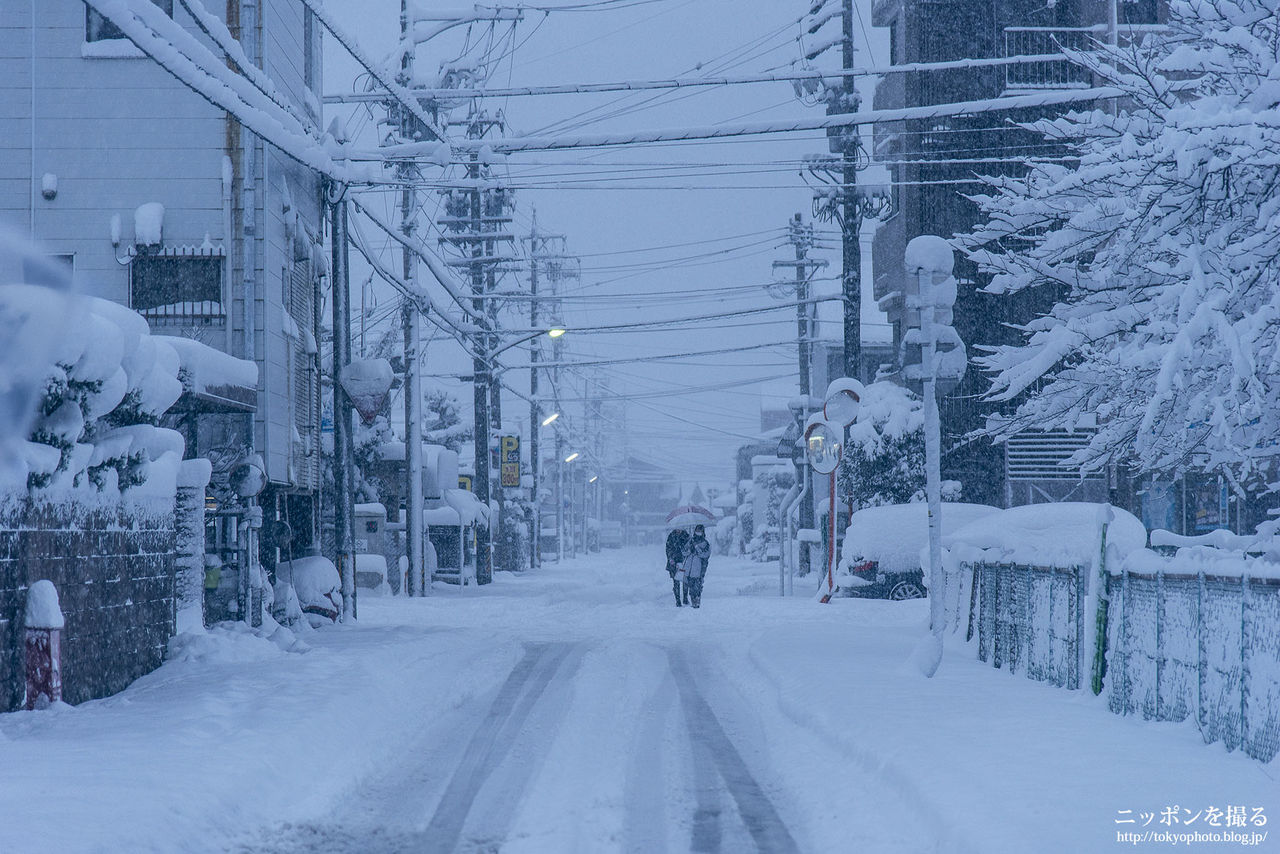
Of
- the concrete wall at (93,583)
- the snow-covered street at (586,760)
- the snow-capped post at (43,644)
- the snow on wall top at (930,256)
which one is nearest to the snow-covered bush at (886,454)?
the snow-covered street at (586,760)

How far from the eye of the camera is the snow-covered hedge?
10289mm

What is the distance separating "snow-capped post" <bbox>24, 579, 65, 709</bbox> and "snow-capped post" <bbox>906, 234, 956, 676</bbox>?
8065mm

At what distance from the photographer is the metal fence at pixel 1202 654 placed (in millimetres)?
7750

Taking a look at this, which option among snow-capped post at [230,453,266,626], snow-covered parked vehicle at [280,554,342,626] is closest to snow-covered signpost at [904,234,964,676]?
snow-capped post at [230,453,266,626]

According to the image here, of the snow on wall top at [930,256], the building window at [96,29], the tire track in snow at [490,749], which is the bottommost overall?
the tire track in snow at [490,749]

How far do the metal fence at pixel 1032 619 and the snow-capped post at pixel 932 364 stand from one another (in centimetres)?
90

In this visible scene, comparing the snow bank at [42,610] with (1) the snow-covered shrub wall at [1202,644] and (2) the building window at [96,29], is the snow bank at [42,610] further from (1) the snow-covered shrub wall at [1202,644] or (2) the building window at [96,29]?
(2) the building window at [96,29]

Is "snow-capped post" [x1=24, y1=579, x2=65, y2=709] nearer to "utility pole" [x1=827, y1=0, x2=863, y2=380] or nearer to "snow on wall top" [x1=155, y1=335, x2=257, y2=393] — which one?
"snow on wall top" [x1=155, y1=335, x2=257, y2=393]

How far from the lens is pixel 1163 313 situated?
35.5ft

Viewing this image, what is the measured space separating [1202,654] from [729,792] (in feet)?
11.3

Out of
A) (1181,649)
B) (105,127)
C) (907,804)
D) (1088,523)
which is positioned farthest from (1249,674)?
(105,127)

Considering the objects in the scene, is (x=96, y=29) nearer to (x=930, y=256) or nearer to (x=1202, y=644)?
(x=930, y=256)

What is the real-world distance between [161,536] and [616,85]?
9.53m

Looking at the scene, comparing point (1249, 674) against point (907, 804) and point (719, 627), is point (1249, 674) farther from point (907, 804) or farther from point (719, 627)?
point (719, 627)
